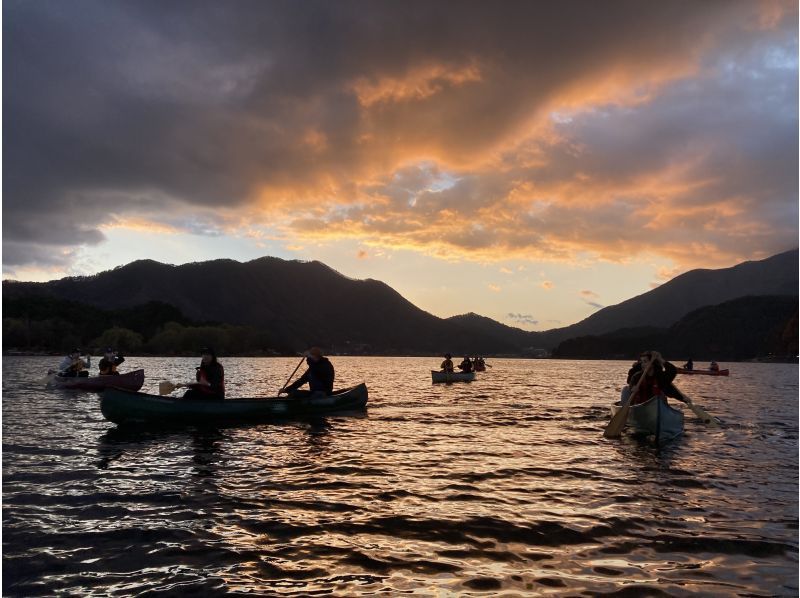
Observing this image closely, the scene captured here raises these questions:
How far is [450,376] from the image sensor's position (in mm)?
49844

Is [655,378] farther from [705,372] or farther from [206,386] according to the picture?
[705,372]

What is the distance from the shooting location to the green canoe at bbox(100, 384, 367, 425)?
1912 cm

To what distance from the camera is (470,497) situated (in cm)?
1045

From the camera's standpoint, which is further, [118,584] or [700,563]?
[700,563]

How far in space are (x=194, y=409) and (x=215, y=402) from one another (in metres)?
0.80

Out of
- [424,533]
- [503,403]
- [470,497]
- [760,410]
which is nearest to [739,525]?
[470,497]

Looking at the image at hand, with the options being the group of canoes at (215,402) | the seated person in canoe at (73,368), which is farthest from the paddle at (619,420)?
the seated person in canoe at (73,368)

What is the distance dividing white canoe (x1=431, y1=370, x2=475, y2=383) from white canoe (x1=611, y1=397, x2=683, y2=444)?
3057 cm

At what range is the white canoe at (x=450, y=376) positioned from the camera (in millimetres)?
49547

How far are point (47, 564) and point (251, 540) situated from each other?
2722mm

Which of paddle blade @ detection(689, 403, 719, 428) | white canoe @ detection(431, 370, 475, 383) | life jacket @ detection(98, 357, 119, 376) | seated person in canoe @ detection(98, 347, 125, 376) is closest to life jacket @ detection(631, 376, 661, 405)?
paddle blade @ detection(689, 403, 719, 428)

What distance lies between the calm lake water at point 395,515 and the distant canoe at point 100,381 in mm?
15632

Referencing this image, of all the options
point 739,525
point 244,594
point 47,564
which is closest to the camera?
point 244,594

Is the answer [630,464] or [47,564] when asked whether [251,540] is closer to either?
[47,564]
